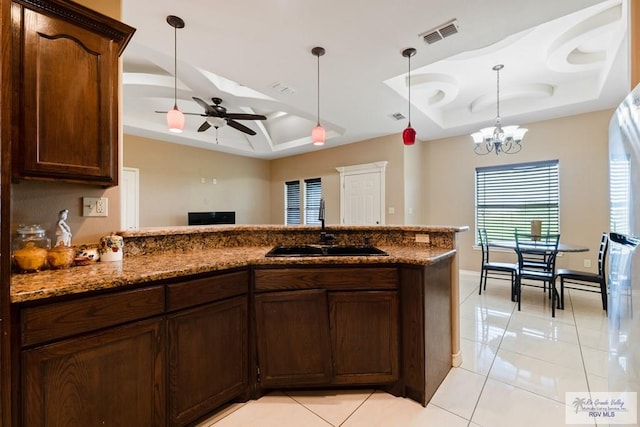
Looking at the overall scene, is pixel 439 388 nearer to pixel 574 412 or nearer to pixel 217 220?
pixel 574 412

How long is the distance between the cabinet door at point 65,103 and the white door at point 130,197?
4.30m

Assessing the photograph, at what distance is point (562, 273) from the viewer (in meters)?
3.34

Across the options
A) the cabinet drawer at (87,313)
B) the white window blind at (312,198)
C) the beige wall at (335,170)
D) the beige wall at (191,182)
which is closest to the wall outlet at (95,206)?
the cabinet drawer at (87,313)

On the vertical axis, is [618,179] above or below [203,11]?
below

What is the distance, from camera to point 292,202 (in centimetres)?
732

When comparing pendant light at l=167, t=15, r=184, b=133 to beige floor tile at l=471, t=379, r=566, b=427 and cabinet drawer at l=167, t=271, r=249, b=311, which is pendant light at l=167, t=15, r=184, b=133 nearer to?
cabinet drawer at l=167, t=271, r=249, b=311

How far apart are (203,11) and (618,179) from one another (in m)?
2.80

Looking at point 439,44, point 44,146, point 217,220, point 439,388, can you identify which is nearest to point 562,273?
point 439,388

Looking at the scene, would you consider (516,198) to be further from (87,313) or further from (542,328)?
(87,313)

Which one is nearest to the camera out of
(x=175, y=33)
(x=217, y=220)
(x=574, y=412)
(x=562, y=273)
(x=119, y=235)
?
(x=574, y=412)

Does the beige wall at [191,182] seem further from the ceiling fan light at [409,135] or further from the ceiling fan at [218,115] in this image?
the ceiling fan light at [409,135]

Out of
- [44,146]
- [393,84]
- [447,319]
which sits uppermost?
[393,84]

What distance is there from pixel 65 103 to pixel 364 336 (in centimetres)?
211

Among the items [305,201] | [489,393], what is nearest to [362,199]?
[305,201]
